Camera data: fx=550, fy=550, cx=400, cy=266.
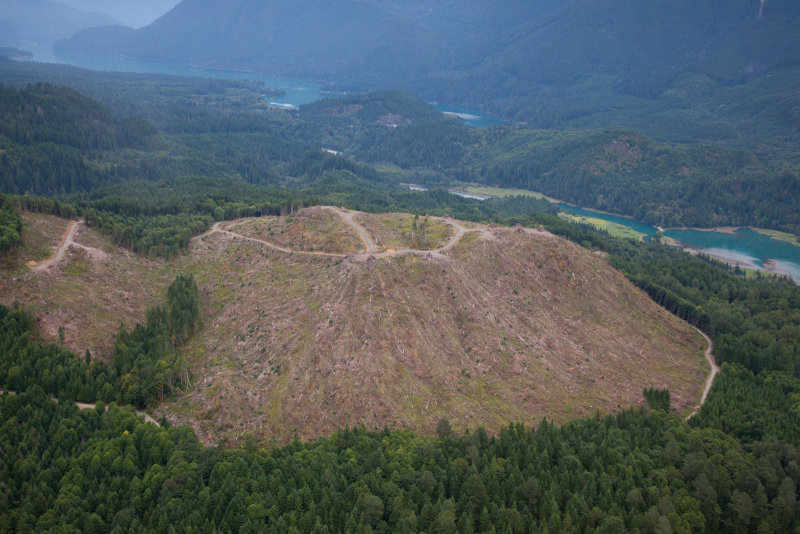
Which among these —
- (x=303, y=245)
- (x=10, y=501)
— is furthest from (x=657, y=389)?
(x=10, y=501)

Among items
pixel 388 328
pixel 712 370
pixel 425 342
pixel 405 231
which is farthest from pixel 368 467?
pixel 712 370

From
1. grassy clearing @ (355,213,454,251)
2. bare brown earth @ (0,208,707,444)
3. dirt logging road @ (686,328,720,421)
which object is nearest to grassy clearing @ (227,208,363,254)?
bare brown earth @ (0,208,707,444)

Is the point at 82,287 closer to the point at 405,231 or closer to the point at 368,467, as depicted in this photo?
the point at 405,231

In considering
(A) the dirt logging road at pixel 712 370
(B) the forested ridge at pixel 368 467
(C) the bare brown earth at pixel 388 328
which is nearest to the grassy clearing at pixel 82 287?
(C) the bare brown earth at pixel 388 328

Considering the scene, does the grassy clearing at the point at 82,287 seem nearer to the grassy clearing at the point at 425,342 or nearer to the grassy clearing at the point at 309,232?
the grassy clearing at the point at 425,342

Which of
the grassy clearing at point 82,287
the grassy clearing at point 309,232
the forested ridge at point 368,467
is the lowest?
the forested ridge at point 368,467

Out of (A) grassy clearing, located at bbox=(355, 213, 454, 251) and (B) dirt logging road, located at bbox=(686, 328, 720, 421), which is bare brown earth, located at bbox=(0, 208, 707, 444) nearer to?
(A) grassy clearing, located at bbox=(355, 213, 454, 251)

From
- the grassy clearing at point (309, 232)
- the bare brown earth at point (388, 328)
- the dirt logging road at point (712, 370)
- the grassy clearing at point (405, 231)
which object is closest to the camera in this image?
the bare brown earth at point (388, 328)

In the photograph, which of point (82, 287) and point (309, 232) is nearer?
point (82, 287)

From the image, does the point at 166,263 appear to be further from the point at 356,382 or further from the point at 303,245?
the point at 356,382
